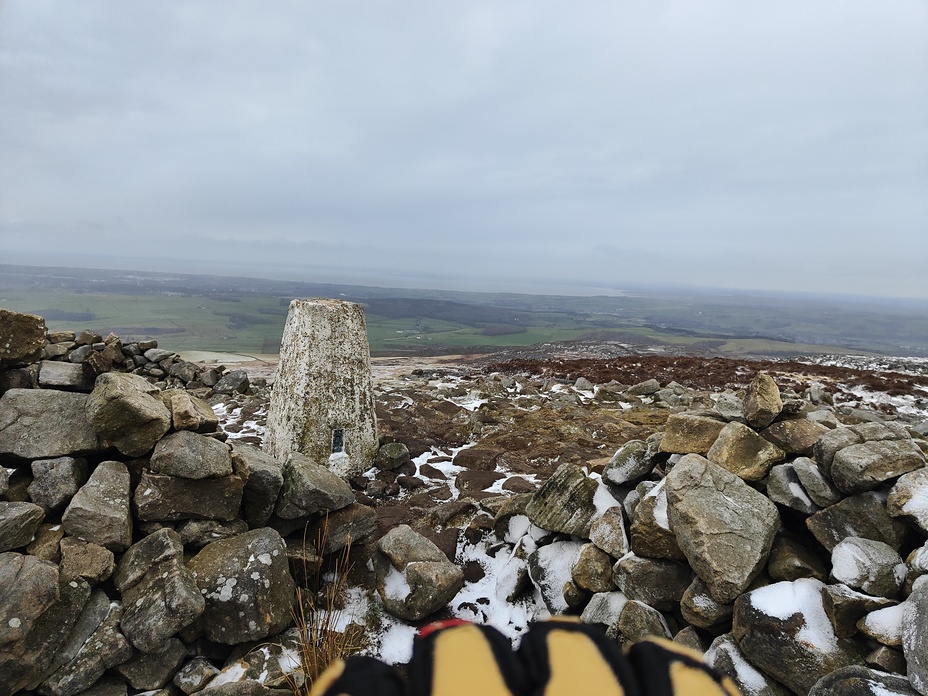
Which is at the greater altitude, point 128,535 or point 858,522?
point 858,522

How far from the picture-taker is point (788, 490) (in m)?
4.03

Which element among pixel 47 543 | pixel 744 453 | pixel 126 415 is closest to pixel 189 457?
pixel 126 415

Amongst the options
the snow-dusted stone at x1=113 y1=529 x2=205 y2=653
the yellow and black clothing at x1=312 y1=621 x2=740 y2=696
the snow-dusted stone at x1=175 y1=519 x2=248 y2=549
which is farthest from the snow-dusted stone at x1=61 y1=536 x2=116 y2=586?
the yellow and black clothing at x1=312 y1=621 x2=740 y2=696

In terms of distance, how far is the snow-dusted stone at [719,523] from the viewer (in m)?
3.53

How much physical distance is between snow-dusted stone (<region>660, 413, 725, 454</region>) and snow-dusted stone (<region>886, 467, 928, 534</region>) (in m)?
1.53

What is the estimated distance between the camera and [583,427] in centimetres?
1060

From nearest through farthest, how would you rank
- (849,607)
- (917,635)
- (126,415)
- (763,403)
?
(917,635) → (849,607) → (126,415) → (763,403)

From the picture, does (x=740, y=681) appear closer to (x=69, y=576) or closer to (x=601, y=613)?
(x=601, y=613)

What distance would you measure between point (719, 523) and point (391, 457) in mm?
5294

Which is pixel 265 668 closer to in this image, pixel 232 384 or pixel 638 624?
pixel 638 624

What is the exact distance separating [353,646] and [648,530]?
2.92 meters

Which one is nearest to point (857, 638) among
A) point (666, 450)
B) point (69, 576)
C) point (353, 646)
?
point (666, 450)

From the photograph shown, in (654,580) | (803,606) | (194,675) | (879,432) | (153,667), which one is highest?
(879,432)

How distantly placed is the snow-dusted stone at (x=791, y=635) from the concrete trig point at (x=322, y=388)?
574 centimetres
